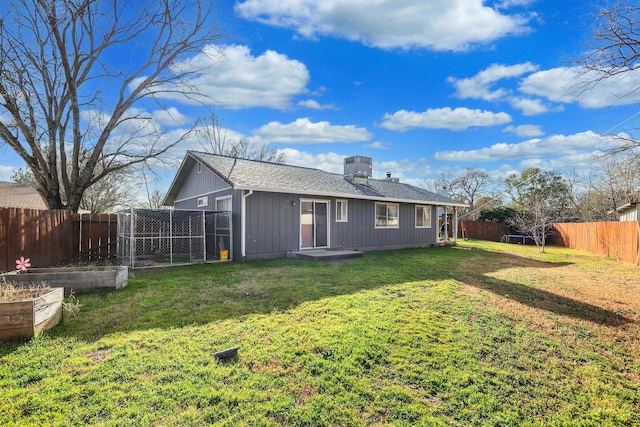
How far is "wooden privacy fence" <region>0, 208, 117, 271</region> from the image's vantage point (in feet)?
22.4

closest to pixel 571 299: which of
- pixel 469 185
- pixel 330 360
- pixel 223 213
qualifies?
pixel 330 360

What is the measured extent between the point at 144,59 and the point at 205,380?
46.3 ft

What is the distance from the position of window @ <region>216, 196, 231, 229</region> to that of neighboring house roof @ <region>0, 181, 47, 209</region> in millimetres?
8160

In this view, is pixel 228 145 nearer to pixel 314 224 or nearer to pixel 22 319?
pixel 314 224

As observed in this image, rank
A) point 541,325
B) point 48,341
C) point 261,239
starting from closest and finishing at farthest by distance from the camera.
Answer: point 48,341 → point 541,325 → point 261,239

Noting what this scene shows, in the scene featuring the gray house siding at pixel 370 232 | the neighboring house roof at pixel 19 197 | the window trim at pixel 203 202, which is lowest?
the gray house siding at pixel 370 232

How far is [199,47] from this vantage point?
12984mm

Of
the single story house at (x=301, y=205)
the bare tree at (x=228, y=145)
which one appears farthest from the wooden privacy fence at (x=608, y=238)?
the bare tree at (x=228, y=145)

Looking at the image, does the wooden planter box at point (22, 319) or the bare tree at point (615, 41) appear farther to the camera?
the bare tree at point (615, 41)

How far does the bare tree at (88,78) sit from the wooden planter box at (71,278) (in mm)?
7838

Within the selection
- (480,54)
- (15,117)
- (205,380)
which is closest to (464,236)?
(480,54)

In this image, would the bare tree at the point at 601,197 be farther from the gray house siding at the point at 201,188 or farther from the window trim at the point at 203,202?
the window trim at the point at 203,202

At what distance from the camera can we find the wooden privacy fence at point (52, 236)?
6.83m

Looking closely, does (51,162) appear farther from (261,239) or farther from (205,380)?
(205,380)
